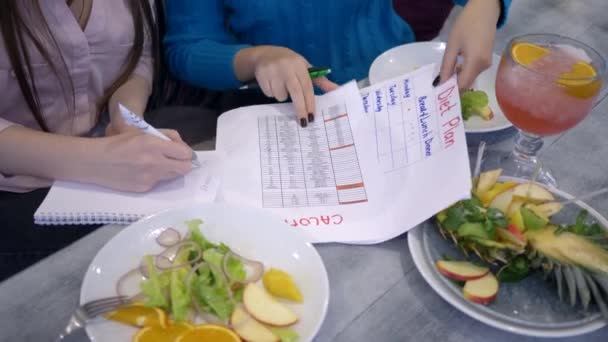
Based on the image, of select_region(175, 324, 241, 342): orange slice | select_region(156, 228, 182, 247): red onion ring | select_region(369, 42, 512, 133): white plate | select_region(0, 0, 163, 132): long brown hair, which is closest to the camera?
select_region(175, 324, 241, 342): orange slice

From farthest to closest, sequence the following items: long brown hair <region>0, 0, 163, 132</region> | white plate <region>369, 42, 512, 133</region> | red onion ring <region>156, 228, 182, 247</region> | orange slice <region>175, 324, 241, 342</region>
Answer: white plate <region>369, 42, 512, 133</region> < long brown hair <region>0, 0, 163, 132</region> < red onion ring <region>156, 228, 182, 247</region> < orange slice <region>175, 324, 241, 342</region>

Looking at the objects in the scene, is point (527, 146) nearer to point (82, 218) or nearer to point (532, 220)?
point (532, 220)

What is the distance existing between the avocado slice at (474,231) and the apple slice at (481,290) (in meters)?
0.04

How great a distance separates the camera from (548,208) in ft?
2.01

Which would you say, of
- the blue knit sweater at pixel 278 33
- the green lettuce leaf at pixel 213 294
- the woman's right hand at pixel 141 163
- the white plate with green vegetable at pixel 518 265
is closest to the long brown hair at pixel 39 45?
the blue knit sweater at pixel 278 33

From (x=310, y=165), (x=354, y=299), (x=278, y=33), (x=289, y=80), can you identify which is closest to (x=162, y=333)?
(x=354, y=299)

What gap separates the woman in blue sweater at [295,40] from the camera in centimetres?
78

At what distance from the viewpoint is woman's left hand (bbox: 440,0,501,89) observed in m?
0.79

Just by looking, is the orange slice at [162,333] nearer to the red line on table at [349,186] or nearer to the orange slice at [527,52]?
the red line on table at [349,186]

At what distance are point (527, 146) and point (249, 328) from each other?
0.45 m

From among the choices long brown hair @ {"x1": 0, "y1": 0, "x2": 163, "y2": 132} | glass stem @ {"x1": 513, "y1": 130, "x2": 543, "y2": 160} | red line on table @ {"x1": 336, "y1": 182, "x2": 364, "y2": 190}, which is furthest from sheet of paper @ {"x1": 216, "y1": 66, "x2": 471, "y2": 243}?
long brown hair @ {"x1": 0, "y1": 0, "x2": 163, "y2": 132}

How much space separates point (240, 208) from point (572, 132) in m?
0.50

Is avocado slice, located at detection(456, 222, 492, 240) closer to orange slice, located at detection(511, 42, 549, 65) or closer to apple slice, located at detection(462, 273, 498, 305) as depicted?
apple slice, located at detection(462, 273, 498, 305)

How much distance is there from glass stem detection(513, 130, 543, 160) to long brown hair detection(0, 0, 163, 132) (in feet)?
1.95
